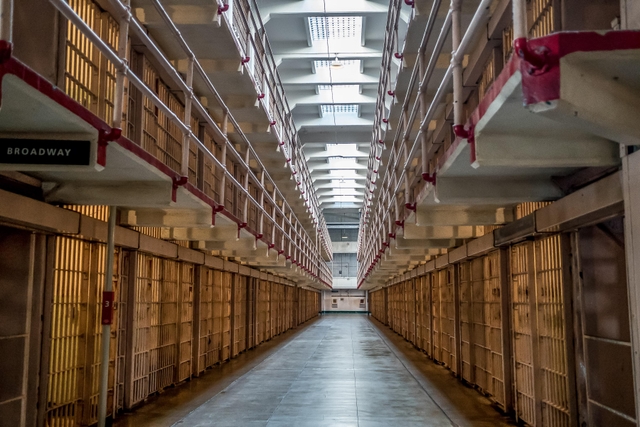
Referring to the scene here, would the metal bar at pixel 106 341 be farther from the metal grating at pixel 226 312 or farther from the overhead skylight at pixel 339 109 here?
the overhead skylight at pixel 339 109

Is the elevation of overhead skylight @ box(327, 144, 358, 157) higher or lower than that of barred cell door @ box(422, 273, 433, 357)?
higher

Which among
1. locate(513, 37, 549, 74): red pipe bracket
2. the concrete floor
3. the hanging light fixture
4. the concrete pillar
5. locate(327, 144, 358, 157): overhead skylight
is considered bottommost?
the concrete floor

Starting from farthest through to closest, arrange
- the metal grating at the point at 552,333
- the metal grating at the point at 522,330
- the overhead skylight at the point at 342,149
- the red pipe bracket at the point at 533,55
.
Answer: the overhead skylight at the point at 342,149, the metal grating at the point at 522,330, the metal grating at the point at 552,333, the red pipe bracket at the point at 533,55

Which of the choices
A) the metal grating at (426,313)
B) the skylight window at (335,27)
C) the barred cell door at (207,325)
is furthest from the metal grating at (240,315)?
the skylight window at (335,27)

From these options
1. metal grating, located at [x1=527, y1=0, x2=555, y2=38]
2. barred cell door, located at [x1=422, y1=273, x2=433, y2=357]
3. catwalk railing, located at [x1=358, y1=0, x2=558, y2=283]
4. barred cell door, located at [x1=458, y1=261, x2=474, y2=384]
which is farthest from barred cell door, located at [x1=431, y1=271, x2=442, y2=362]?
metal grating, located at [x1=527, y1=0, x2=555, y2=38]

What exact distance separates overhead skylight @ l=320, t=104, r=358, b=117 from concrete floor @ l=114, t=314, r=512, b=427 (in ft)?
32.0

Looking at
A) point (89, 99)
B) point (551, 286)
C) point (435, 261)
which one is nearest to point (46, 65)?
point (89, 99)

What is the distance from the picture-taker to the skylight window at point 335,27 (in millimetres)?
14820

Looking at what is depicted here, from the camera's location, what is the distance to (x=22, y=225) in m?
5.09

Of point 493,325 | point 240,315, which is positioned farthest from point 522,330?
point 240,315

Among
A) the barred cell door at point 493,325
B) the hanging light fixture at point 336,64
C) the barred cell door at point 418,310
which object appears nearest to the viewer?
the barred cell door at point 493,325

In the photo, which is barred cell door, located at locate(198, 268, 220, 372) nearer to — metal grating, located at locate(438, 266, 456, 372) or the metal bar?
metal grating, located at locate(438, 266, 456, 372)

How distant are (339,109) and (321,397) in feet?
45.6

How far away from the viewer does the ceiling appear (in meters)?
13.8
